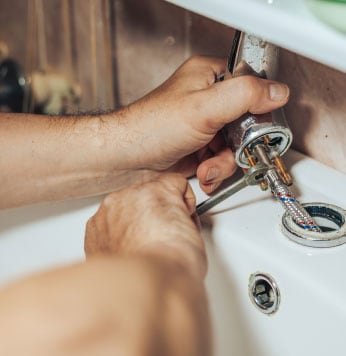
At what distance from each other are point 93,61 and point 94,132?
0.30 meters

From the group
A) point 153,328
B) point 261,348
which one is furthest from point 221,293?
point 153,328

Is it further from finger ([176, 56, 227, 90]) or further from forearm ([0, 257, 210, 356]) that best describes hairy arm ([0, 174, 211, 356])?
finger ([176, 56, 227, 90])

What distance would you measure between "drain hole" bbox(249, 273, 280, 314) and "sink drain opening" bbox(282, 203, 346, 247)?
4 cm

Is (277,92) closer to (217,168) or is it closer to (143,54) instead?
(217,168)

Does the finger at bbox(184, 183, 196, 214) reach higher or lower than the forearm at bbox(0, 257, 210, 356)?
lower

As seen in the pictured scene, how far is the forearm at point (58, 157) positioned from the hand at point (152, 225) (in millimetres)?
71

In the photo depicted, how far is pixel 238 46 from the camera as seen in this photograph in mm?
561

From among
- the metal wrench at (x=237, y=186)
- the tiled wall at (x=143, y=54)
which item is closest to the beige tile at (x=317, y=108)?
the tiled wall at (x=143, y=54)

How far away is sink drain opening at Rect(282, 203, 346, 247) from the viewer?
554 millimetres

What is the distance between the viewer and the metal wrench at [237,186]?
561 mm

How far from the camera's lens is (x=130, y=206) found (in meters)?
0.56

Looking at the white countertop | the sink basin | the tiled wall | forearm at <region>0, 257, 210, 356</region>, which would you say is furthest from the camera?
the tiled wall

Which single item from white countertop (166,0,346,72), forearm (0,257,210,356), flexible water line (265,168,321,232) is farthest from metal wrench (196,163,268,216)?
forearm (0,257,210,356)

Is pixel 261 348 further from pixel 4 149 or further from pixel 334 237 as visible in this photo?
pixel 4 149
